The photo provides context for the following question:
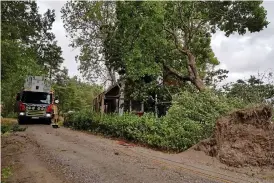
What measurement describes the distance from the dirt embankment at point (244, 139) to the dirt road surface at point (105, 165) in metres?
0.58

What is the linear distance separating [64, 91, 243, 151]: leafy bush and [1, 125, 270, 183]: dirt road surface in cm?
80

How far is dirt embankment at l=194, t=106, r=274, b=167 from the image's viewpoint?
12.5 m

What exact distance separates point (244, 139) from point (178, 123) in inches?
131

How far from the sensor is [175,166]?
10945mm

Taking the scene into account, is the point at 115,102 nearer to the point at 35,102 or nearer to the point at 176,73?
the point at 35,102

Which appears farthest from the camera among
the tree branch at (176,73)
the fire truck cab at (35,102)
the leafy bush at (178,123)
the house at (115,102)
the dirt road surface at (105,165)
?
the house at (115,102)

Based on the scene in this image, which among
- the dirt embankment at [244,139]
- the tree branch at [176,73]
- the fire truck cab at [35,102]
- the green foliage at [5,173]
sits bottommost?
the green foliage at [5,173]

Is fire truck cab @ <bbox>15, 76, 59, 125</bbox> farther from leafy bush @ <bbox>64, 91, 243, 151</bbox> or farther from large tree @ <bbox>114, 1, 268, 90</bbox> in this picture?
large tree @ <bbox>114, 1, 268, 90</bbox>

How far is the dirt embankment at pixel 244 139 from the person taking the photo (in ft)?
40.9

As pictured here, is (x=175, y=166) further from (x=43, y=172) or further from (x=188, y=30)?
(x=188, y=30)

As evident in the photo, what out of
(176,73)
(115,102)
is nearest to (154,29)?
(176,73)

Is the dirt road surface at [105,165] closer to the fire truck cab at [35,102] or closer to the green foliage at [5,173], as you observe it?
the green foliage at [5,173]

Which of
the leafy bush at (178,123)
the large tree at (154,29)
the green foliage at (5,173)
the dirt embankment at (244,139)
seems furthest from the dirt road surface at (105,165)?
the large tree at (154,29)

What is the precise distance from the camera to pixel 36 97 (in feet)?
84.2
